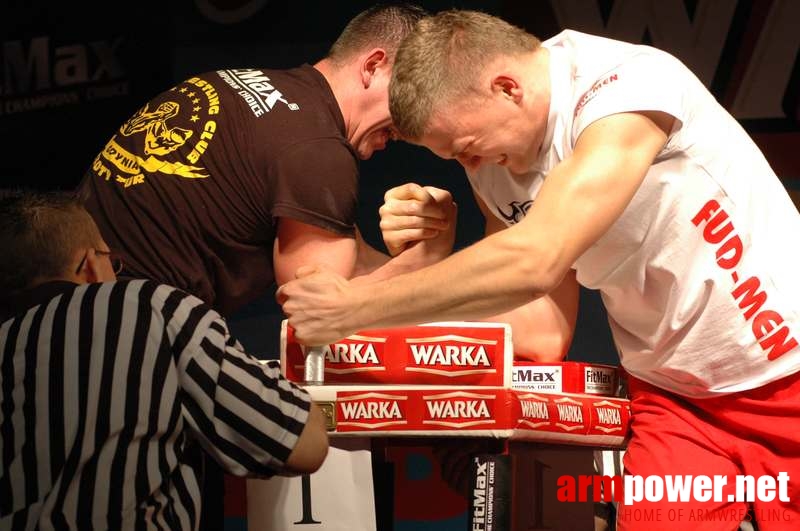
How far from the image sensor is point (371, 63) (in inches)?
102

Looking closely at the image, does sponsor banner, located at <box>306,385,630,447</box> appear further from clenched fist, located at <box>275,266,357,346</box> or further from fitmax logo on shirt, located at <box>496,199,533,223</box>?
fitmax logo on shirt, located at <box>496,199,533,223</box>

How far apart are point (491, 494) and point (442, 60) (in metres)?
0.74

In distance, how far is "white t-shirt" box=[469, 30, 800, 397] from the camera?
1.97 meters

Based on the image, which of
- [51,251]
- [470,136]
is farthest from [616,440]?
[51,251]

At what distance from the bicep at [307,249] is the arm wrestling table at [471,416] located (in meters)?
0.26

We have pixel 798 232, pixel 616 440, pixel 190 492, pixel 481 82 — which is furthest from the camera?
pixel 616 440

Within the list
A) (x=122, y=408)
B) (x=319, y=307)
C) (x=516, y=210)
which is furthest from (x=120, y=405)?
(x=516, y=210)

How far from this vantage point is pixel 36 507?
1.58m

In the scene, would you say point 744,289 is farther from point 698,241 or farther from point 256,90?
point 256,90

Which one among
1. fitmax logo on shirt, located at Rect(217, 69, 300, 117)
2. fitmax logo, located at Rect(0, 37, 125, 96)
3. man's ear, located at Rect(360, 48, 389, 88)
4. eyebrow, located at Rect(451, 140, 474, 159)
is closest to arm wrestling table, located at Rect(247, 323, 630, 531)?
eyebrow, located at Rect(451, 140, 474, 159)

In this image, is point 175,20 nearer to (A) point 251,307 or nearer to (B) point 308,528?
(A) point 251,307

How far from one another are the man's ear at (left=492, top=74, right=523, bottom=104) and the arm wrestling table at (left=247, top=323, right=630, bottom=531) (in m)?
0.42

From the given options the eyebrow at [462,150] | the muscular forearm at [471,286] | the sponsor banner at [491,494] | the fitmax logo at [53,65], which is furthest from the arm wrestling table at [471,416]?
the fitmax logo at [53,65]

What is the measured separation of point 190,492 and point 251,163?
85 cm
